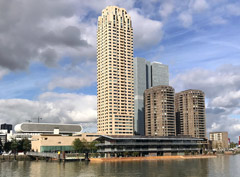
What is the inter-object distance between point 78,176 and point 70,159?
83414 mm

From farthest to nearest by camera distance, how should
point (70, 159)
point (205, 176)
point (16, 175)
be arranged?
point (70, 159), point (16, 175), point (205, 176)

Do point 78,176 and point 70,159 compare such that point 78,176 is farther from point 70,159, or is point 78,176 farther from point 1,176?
point 70,159

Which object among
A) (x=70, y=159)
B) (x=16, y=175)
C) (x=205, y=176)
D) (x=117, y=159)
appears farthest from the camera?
(x=117, y=159)

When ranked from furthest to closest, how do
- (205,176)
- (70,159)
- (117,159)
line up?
(117,159), (70,159), (205,176)

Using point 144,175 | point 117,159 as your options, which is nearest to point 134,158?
point 117,159

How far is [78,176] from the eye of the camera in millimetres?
101000

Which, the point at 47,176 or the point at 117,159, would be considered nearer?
the point at 47,176

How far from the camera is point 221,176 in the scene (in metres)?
101

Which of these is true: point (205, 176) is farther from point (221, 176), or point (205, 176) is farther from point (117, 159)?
point (117, 159)

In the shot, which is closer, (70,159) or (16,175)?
(16,175)

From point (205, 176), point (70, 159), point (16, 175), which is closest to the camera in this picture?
point (205, 176)

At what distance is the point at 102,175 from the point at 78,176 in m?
8.30

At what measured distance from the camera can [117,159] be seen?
636 ft

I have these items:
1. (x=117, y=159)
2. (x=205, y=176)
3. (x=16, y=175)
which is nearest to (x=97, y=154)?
(x=117, y=159)
